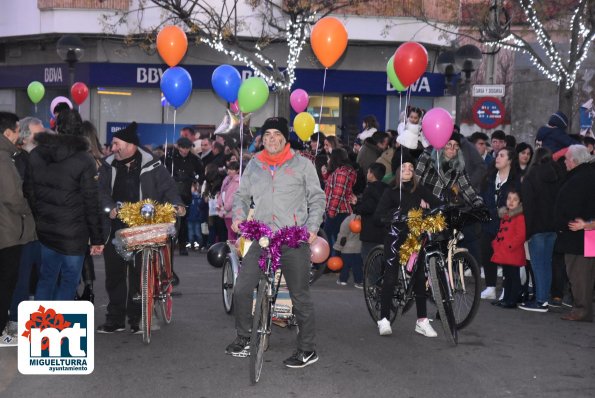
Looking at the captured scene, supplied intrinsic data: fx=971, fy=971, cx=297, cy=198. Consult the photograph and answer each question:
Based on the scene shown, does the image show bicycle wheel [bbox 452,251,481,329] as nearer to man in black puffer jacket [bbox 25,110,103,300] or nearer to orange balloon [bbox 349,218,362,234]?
orange balloon [bbox 349,218,362,234]

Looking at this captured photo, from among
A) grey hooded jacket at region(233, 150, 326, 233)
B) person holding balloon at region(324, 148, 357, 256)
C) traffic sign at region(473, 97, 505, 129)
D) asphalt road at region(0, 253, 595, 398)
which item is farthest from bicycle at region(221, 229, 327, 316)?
traffic sign at region(473, 97, 505, 129)

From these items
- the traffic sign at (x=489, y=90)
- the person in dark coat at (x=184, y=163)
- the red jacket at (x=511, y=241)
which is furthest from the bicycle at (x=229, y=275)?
the traffic sign at (x=489, y=90)

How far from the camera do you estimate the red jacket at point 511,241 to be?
1174 cm

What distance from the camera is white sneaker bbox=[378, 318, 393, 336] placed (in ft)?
31.6

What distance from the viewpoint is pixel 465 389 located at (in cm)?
755

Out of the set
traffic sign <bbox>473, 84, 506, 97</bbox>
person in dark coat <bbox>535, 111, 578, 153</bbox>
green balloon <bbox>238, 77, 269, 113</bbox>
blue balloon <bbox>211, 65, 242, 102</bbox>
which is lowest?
person in dark coat <bbox>535, 111, 578, 153</bbox>

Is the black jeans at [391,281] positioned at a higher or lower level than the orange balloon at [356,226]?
lower

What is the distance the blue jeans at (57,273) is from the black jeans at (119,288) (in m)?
0.49

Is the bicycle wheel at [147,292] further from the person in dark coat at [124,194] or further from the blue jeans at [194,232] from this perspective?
the blue jeans at [194,232]

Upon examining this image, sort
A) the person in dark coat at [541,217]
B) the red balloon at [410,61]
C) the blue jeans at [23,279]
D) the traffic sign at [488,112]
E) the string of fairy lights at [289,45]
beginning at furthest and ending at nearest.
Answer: the string of fairy lights at [289,45], the traffic sign at [488,112], the red balloon at [410,61], the person in dark coat at [541,217], the blue jeans at [23,279]

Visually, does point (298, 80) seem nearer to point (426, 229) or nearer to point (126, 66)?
point (126, 66)

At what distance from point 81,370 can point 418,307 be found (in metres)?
3.71

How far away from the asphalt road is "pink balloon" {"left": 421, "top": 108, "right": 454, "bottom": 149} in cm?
205

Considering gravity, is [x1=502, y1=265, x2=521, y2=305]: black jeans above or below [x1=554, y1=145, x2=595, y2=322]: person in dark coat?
below
